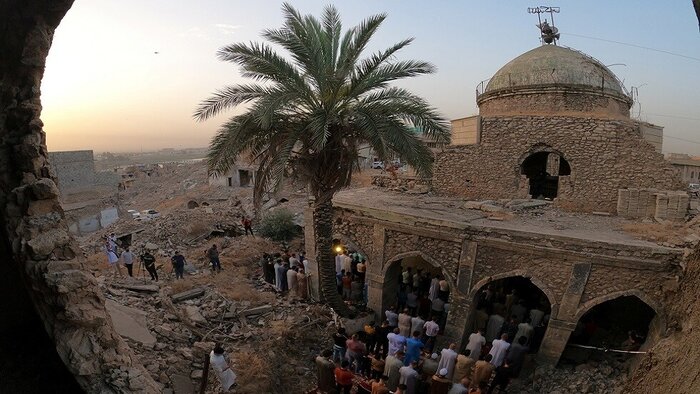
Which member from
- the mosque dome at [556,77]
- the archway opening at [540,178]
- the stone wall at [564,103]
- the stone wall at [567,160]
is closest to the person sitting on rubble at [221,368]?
the stone wall at [567,160]

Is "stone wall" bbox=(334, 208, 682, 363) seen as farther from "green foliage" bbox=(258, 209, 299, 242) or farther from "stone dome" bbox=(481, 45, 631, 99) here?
"stone dome" bbox=(481, 45, 631, 99)

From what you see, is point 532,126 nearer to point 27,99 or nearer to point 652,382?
point 652,382

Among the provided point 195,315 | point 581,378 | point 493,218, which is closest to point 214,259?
point 195,315

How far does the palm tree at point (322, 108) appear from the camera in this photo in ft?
28.6

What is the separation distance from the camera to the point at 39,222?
3.84 m

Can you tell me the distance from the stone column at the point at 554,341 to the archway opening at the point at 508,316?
0.37m

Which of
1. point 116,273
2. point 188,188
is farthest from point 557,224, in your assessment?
point 188,188

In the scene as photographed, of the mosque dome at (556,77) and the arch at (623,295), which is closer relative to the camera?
the arch at (623,295)

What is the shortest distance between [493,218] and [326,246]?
195 inches

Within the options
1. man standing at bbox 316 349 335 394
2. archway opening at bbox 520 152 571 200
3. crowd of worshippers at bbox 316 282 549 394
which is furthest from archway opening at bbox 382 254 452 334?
archway opening at bbox 520 152 571 200

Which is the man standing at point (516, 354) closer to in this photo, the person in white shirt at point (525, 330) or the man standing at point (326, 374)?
the person in white shirt at point (525, 330)

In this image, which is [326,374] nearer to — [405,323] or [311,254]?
[405,323]

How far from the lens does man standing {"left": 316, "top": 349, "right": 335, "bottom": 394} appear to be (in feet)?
24.5

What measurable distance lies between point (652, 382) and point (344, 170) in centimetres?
719
